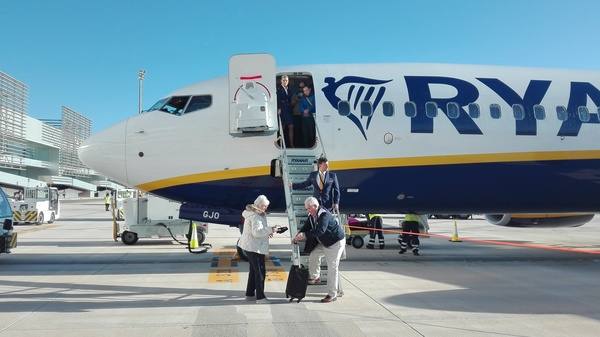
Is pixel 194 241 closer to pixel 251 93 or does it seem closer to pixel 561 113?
pixel 251 93

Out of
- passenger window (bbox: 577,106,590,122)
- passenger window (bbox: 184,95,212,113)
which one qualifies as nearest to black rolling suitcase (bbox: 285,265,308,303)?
passenger window (bbox: 184,95,212,113)

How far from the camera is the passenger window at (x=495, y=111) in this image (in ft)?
38.6

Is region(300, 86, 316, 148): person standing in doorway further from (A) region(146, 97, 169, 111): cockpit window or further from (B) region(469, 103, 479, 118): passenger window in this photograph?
(B) region(469, 103, 479, 118): passenger window

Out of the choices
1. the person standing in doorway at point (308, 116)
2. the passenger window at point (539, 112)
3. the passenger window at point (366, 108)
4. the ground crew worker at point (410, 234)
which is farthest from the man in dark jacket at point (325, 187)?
the ground crew worker at point (410, 234)

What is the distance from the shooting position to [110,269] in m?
11.4

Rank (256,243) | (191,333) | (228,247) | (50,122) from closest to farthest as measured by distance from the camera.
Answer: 1. (191,333)
2. (256,243)
3. (228,247)
4. (50,122)

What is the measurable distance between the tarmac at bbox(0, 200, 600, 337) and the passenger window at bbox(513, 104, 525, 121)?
11.7 feet

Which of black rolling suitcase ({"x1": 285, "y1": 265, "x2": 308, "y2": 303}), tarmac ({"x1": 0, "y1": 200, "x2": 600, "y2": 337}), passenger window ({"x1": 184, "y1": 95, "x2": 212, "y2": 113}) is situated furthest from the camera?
passenger window ({"x1": 184, "y1": 95, "x2": 212, "y2": 113})

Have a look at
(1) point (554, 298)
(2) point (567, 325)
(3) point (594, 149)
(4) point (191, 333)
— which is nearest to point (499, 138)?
(3) point (594, 149)

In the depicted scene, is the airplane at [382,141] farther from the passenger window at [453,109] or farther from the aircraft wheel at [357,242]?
the aircraft wheel at [357,242]

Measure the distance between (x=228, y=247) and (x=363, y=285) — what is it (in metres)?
8.24

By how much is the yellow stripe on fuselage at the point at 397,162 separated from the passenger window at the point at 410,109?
3.39ft

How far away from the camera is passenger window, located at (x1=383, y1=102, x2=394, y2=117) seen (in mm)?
11406

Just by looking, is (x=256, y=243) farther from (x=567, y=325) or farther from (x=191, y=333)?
(x=567, y=325)
